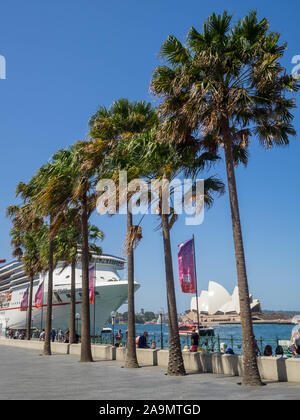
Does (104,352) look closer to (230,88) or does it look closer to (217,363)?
(217,363)

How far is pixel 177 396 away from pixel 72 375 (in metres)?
5.88

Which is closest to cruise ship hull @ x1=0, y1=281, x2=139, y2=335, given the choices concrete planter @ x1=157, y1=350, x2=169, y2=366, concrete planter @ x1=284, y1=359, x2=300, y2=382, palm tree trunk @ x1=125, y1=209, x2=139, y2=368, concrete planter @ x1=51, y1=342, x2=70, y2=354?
concrete planter @ x1=51, y1=342, x2=70, y2=354

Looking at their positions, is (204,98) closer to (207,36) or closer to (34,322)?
(207,36)

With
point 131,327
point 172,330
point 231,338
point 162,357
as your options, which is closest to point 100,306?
point 162,357

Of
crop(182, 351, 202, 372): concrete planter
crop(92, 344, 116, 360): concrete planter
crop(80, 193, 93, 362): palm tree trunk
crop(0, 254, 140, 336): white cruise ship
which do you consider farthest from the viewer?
crop(0, 254, 140, 336): white cruise ship

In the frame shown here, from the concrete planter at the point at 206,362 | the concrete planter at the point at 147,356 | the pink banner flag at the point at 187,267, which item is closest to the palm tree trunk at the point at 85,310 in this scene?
the concrete planter at the point at 147,356

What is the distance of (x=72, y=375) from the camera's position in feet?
45.8

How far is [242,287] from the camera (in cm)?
1119

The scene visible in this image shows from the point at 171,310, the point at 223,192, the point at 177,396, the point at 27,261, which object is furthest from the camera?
the point at 27,261

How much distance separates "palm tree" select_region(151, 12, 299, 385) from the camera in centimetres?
1141

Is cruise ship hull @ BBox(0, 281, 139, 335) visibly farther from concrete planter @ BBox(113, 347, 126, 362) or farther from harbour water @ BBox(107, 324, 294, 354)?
concrete planter @ BBox(113, 347, 126, 362)

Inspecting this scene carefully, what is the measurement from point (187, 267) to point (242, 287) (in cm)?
809

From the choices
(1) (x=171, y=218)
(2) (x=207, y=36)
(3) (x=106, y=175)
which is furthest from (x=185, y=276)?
(2) (x=207, y=36)

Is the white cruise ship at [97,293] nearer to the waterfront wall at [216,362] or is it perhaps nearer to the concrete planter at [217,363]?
the waterfront wall at [216,362]
